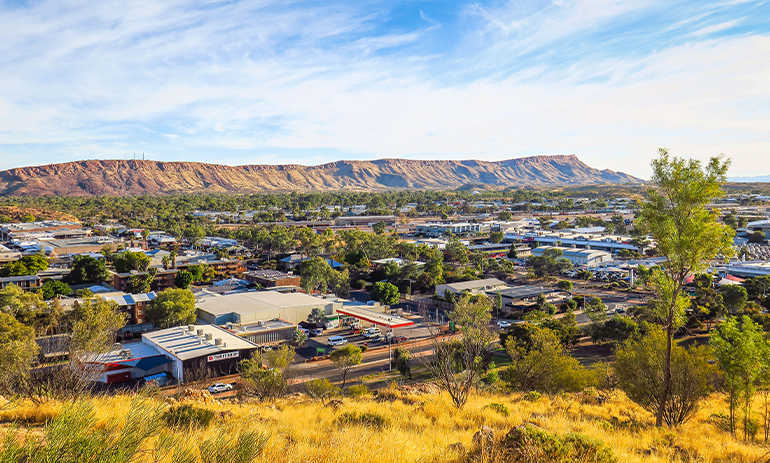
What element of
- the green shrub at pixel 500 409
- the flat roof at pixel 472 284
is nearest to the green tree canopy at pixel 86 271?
the flat roof at pixel 472 284

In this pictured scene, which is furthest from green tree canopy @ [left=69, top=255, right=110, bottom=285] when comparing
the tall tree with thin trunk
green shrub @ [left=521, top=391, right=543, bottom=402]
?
the tall tree with thin trunk

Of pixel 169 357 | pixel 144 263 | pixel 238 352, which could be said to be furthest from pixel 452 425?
pixel 144 263

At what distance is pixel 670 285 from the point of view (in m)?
13.6

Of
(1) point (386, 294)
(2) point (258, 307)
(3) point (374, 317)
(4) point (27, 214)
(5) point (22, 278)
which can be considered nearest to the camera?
(3) point (374, 317)

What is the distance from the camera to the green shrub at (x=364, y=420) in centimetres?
1093

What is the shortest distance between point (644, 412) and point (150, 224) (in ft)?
375

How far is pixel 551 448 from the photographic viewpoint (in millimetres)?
7543

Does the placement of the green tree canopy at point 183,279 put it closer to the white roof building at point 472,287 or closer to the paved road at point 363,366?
the paved road at point 363,366

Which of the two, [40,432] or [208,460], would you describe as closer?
[208,460]

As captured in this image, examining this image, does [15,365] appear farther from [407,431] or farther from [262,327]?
[407,431]

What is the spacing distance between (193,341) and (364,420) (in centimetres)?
2518

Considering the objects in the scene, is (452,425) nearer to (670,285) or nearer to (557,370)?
(670,285)

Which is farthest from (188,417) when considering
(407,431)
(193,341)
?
(193,341)

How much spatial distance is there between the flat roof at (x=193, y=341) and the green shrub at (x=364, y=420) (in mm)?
21346
